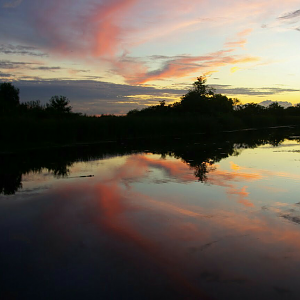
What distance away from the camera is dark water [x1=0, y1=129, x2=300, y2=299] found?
4.26 metres

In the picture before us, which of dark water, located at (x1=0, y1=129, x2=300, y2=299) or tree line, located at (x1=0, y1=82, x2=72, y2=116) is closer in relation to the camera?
dark water, located at (x1=0, y1=129, x2=300, y2=299)

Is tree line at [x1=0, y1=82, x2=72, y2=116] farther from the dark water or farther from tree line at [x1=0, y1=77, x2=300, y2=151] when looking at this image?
the dark water

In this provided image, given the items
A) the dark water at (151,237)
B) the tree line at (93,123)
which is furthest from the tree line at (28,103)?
the dark water at (151,237)

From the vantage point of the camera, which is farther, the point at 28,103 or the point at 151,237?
the point at 28,103

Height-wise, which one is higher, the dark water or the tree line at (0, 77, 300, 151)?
the tree line at (0, 77, 300, 151)

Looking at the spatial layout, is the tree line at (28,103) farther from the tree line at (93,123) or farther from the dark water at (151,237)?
the dark water at (151,237)

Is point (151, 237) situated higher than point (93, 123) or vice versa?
point (93, 123)

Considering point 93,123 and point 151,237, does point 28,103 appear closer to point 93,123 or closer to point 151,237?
point 93,123

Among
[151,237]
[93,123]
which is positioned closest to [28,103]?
[93,123]

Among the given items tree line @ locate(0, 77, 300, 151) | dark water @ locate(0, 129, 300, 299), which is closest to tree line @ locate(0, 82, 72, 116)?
tree line @ locate(0, 77, 300, 151)

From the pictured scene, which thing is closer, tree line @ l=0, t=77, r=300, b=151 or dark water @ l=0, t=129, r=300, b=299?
dark water @ l=0, t=129, r=300, b=299

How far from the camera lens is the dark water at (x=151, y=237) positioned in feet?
14.0

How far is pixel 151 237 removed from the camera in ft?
19.5

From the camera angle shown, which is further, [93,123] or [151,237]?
[93,123]
